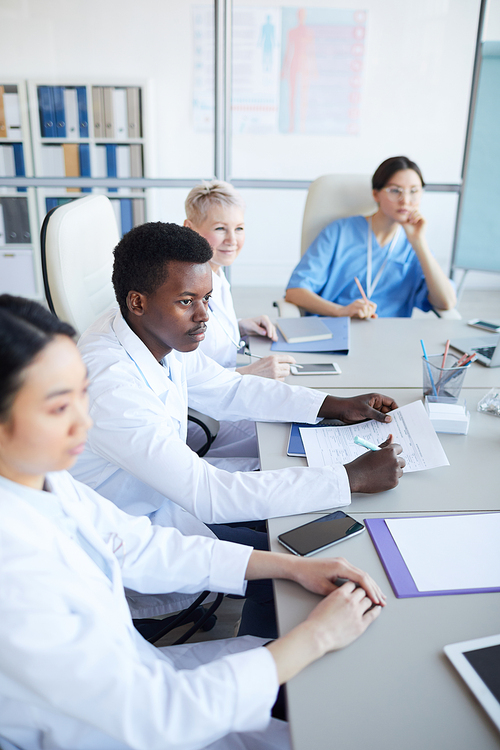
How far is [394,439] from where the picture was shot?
1.22m

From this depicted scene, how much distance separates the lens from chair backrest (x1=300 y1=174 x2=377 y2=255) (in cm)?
265

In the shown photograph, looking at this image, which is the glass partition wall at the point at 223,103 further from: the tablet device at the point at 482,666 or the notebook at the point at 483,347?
the tablet device at the point at 482,666

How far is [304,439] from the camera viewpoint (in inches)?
49.0

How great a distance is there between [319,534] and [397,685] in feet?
0.96

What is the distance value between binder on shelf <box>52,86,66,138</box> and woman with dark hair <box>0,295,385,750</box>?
12.5 ft

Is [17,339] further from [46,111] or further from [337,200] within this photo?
[46,111]

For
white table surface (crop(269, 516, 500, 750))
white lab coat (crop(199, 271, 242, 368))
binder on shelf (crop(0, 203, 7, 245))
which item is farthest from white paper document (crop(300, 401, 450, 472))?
binder on shelf (crop(0, 203, 7, 245))

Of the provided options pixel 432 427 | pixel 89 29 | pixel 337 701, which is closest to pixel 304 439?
pixel 432 427

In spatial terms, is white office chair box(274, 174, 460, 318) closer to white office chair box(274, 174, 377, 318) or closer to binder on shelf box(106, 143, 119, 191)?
white office chair box(274, 174, 377, 318)

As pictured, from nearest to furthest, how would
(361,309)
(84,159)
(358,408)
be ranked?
(358,408) → (361,309) → (84,159)

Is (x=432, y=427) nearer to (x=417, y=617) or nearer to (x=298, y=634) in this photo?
(x=417, y=617)

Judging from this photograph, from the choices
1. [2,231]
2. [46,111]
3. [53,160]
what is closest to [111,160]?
[53,160]

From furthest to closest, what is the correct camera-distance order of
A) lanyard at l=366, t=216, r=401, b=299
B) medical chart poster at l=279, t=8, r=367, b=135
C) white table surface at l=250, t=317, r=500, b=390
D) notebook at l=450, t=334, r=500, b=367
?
medical chart poster at l=279, t=8, r=367, b=135, lanyard at l=366, t=216, r=401, b=299, notebook at l=450, t=334, r=500, b=367, white table surface at l=250, t=317, r=500, b=390

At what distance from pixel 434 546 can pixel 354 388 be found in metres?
0.69
